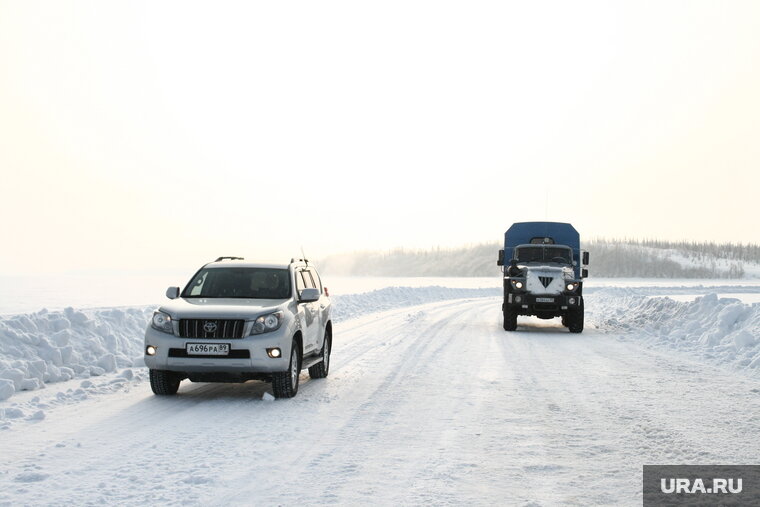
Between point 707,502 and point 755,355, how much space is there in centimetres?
997

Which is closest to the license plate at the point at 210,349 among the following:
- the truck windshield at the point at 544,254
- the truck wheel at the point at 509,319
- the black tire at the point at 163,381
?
the black tire at the point at 163,381

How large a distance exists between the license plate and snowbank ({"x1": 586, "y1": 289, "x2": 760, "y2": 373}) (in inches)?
361

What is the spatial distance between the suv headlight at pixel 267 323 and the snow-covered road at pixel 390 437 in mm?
938

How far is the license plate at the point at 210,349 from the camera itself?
362 inches

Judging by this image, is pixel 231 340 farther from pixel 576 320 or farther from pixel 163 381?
pixel 576 320

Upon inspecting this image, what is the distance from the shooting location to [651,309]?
2466 centimetres

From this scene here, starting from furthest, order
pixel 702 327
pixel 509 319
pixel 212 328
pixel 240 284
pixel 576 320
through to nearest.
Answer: pixel 509 319
pixel 576 320
pixel 702 327
pixel 240 284
pixel 212 328

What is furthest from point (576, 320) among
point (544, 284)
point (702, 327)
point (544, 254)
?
point (702, 327)

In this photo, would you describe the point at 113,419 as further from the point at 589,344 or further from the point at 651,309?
the point at 651,309

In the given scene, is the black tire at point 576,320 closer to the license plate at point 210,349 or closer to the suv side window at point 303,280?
the suv side window at point 303,280

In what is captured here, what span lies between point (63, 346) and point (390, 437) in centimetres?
723

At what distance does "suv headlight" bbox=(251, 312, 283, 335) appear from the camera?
9383 mm

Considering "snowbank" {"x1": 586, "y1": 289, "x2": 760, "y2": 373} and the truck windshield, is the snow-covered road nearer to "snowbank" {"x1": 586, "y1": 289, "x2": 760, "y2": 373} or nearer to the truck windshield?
"snowbank" {"x1": 586, "y1": 289, "x2": 760, "y2": 373}

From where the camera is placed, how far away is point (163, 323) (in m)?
9.52
